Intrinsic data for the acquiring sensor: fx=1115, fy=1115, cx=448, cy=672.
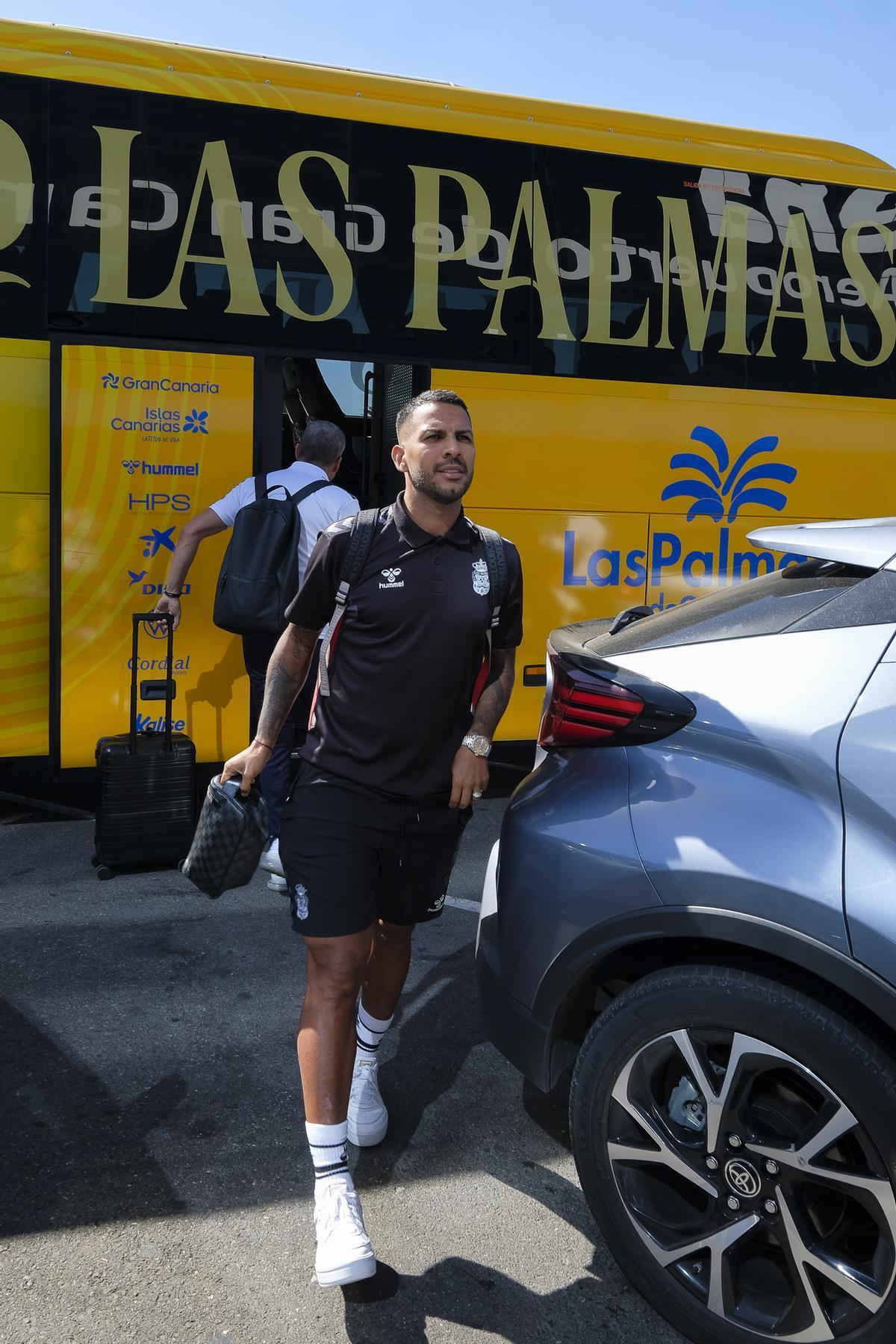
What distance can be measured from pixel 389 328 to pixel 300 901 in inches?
153

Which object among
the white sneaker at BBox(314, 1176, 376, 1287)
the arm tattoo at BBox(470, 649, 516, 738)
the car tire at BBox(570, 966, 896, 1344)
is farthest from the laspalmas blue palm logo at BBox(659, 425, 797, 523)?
the white sneaker at BBox(314, 1176, 376, 1287)

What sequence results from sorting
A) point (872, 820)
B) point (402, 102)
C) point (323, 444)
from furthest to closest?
point (402, 102), point (323, 444), point (872, 820)

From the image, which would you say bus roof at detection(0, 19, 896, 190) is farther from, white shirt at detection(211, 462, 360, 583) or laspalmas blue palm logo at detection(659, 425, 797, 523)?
white shirt at detection(211, 462, 360, 583)

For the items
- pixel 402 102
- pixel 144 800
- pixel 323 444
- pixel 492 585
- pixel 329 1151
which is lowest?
pixel 329 1151

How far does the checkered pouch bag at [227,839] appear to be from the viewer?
2680 millimetres

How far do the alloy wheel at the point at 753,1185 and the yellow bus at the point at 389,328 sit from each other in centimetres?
389

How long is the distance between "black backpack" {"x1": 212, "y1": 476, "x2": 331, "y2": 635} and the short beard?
2.47 m

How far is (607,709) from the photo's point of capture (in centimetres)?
235

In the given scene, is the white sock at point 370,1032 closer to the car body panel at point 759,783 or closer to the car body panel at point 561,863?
the car body panel at point 561,863

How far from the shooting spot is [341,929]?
8.35 feet

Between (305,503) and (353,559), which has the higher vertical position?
(305,503)

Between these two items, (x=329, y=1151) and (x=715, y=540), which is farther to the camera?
(x=715, y=540)

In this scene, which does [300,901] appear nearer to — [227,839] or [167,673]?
[227,839]

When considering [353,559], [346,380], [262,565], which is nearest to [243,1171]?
[353,559]
